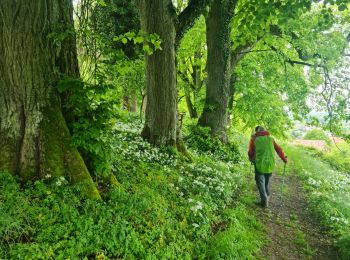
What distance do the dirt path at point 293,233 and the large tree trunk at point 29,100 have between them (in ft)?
12.8

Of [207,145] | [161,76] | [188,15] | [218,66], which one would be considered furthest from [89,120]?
[218,66]

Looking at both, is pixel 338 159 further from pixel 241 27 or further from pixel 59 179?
pixel 59 179

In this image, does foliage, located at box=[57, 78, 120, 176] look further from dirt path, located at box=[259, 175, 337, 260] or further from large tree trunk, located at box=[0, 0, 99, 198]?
dirt path, located at box=[259, 175, 337, 260]

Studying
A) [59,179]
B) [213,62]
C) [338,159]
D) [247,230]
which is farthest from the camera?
[338,159]

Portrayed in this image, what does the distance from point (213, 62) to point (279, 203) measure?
7.09m

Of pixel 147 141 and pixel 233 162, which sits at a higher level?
pixel 147 141

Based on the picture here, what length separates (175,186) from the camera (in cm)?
706

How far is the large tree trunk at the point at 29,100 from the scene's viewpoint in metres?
4.84

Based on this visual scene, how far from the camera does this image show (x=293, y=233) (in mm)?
7043

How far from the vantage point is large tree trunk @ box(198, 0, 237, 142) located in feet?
44.3

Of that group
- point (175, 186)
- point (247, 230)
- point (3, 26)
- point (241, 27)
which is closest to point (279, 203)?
point (247, 230)

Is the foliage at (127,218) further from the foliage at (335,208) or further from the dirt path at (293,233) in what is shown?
the foliage at (335,208)

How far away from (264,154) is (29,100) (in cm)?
618

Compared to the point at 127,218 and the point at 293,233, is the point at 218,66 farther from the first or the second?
the point at 127,218
